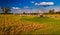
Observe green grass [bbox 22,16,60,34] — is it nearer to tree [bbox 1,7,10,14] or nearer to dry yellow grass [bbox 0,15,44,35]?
dry yellow grass [bbox 0,15,44,35]

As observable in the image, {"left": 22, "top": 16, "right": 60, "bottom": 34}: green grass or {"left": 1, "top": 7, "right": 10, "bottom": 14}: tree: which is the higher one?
{"left": 1, "top": 7, "right": 10, "bottom": 14}: tree

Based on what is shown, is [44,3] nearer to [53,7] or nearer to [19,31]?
[53,7]

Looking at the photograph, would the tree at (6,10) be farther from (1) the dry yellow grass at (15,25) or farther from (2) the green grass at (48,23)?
(2) the green grass at (48,23)

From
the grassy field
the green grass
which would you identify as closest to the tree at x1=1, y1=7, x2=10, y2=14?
the grassy field

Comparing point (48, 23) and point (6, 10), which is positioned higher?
point (6, 10)

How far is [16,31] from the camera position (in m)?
2.71

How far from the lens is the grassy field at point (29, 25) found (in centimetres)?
267

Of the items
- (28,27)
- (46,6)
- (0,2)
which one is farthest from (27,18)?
(0,2)

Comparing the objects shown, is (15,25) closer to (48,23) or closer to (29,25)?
(29,25)

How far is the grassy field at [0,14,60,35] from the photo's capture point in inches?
105

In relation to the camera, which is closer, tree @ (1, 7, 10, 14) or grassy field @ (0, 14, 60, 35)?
grassy field @ (0, 14, 60, 35)

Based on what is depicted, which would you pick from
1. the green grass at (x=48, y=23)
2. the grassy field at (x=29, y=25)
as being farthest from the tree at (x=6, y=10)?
the green grass at (x=48, y=23)

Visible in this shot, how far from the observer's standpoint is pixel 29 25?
2736 mm

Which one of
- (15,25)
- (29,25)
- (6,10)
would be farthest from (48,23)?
(6,10)
